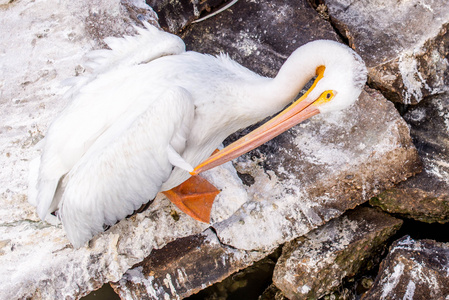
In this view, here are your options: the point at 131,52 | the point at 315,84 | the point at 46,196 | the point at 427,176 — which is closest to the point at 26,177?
the point at 46,196

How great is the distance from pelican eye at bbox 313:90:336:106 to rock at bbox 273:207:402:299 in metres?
1.01

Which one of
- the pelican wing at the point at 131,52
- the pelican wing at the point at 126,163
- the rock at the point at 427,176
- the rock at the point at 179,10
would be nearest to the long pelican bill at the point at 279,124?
the pelican wing at the point at 126,163

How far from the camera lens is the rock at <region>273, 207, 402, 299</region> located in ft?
8.62

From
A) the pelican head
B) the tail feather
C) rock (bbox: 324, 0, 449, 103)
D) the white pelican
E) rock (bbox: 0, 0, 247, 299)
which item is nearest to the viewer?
the pelican head

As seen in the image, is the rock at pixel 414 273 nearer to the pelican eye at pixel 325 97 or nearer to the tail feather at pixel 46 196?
the pelican eye at pixel 325 97

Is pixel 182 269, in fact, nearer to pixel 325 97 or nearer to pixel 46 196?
pixel 46 196

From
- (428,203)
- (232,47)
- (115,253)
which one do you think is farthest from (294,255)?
(232,47)

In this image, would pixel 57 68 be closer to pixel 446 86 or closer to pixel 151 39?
pixel 151 39

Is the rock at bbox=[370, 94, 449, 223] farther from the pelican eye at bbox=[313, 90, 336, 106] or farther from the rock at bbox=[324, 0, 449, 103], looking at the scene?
the pelican eye at bbox=[313, 90, 336, 106]

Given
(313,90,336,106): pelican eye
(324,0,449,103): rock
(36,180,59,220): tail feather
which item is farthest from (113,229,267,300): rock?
(324,0,449,103): rock

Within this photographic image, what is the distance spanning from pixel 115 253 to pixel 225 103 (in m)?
1.07

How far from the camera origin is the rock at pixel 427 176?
2631 millimetres

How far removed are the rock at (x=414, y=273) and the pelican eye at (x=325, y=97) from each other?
101cm

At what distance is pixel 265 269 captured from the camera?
9.88ft
